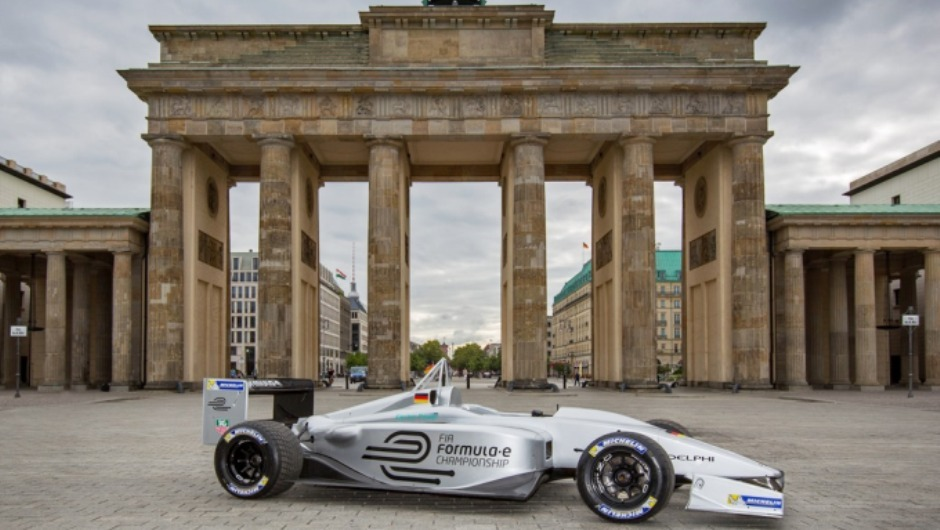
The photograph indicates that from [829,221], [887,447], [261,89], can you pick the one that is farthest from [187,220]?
[887,447]

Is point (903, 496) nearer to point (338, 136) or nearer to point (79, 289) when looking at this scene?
point (338, 136)

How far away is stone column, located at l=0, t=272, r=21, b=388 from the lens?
52688 mm

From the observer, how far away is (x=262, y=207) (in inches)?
1729

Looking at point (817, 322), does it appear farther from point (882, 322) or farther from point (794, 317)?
point (794, 317)

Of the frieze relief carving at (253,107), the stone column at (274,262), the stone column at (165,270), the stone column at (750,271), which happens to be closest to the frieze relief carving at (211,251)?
the stone column at (165,270)

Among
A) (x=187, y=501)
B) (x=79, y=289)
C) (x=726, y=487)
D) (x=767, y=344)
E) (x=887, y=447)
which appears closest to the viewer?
(x=726, y=487)

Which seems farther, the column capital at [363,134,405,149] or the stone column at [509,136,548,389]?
the column capital at [363,134,405,149]

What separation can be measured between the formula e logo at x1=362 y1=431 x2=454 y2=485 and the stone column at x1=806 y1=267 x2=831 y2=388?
151ft

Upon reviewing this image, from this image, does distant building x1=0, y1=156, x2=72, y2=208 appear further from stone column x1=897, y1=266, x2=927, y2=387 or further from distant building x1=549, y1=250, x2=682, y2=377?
stone column x1=897, y1=266, x2=927, y2=387

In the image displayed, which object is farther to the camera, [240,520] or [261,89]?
[261,89]

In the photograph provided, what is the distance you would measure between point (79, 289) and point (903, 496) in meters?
46.2

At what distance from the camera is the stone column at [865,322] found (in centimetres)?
4503

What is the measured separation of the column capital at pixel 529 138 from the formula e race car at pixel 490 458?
3379 centimetres

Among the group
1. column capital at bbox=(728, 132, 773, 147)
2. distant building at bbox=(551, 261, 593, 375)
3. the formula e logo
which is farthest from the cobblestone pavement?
distant building at bbox=(551, 261, 593, 375)
